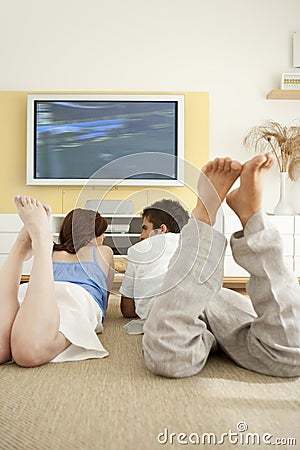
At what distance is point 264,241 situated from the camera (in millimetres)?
1543

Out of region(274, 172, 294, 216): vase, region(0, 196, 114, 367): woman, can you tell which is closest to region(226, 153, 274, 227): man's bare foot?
region(0, 196, 114, 367): woman

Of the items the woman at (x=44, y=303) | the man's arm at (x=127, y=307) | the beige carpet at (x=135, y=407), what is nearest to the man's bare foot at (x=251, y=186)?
the beige carpet at (x=135, y=407)

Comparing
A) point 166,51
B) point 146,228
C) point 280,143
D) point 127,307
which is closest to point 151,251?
point 146,228

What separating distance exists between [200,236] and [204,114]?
139 inches

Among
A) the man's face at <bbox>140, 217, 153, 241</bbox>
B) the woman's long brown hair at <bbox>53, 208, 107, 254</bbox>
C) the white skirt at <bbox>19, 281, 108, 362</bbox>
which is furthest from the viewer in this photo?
the man's face at <bbox>140, 217, 153, 241</bbox>

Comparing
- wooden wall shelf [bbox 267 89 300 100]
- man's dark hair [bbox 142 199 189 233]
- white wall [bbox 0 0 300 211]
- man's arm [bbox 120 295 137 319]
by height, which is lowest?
man's arm [bbox 120 295 137 319]

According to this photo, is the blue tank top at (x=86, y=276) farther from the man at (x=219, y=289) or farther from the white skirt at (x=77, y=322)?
the man at (x=219, y=289)

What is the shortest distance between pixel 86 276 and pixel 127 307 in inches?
16.1

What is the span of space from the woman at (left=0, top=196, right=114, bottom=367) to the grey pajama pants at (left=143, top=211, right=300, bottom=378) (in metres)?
0.28

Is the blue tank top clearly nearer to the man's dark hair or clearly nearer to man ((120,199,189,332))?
man ((120,199,189,332))

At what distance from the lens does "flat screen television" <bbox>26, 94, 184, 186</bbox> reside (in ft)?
16.1

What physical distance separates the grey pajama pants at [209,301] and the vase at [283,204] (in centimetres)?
330

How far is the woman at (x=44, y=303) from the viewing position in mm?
1636

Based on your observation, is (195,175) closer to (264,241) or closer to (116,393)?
(264,241)
